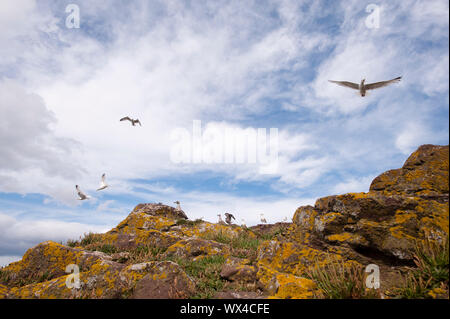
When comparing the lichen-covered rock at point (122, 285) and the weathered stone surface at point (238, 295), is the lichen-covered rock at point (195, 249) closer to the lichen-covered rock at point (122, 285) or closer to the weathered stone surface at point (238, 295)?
the lichen-covered rock at point (122, 285)

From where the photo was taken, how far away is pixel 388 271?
545 cm

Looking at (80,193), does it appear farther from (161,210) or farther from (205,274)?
(205,274)

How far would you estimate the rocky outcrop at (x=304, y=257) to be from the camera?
528 cm

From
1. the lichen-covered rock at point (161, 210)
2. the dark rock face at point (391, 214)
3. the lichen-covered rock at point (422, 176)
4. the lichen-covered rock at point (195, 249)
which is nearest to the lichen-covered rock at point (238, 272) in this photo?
the dark rock face at point (391, 214)

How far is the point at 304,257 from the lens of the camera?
6242 mm

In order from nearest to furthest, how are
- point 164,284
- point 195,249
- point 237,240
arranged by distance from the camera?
point 164,284, point 195,249, point 237,240

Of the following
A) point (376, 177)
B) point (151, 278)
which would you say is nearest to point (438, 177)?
point (376, 177)

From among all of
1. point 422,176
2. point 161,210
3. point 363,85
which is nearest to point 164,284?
point 422,176

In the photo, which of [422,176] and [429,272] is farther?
[422,176]

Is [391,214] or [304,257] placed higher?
[391,214]

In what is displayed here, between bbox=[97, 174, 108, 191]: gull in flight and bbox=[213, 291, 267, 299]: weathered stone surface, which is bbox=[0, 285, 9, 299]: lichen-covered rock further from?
bbox=[97, 174, 108, 191]: gull in flight

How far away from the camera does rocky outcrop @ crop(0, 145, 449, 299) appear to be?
5277 millimetres
